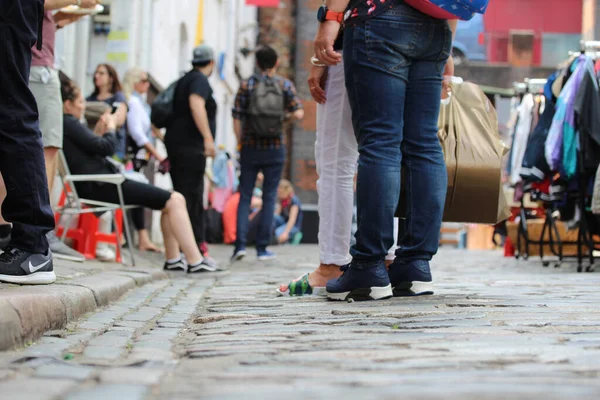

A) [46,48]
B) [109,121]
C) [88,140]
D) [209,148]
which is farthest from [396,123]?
[209,148]

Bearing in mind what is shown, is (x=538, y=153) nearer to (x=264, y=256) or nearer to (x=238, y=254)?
(x=264, y=256)

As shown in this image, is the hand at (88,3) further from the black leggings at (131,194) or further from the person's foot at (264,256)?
the person's foot at (264,256)

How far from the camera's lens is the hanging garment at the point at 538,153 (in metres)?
9.26

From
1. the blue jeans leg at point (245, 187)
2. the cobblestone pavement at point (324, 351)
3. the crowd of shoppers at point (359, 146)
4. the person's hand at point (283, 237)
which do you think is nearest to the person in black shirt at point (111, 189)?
the blue jeans leg at point (245, 187)

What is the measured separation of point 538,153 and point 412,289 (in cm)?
519

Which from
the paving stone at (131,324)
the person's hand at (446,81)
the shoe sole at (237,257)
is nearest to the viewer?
the paving stone at (131,324)

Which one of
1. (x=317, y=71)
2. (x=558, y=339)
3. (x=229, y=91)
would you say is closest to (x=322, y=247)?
(x=317, y=71)

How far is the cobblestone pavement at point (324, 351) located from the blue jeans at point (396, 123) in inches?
11.3

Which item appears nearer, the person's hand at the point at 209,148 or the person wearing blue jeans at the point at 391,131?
the person wearing blue jeans at the point at 391,131

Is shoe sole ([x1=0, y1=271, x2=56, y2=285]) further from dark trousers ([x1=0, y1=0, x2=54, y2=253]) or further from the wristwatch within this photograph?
the wristwatch

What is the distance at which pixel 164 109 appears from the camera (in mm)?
8555

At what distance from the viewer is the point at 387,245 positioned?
4234mm

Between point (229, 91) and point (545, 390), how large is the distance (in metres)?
20.3

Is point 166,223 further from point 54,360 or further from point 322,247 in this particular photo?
point 54,360
